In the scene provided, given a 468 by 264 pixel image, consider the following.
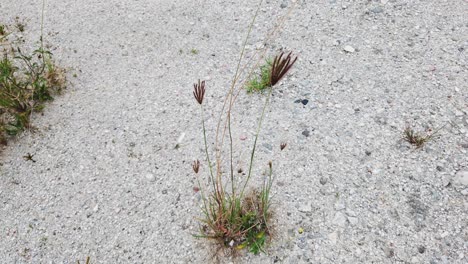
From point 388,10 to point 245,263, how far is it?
9.24 feet

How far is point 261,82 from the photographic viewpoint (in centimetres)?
348

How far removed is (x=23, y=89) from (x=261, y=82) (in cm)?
201

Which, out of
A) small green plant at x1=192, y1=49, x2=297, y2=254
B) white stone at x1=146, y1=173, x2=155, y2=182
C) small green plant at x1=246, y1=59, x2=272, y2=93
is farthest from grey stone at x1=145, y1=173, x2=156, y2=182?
small green plant at x1=246, y1=59, x2=272, y2=93

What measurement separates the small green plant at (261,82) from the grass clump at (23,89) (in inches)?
66.9

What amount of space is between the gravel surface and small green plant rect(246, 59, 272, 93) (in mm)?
86

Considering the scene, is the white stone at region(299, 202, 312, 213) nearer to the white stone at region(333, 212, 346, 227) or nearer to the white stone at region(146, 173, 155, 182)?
the white stone at region(333, 212, 346, 227)

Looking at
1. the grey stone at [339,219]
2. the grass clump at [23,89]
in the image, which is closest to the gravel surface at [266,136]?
the grey stone at [339,219]

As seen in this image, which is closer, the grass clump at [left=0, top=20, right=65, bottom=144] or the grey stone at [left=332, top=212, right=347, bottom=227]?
the grey stone at [left=332, top=212, right=347, bottom=227]

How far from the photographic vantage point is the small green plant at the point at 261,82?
3457mm

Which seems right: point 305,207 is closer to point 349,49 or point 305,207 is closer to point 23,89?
point 349,49

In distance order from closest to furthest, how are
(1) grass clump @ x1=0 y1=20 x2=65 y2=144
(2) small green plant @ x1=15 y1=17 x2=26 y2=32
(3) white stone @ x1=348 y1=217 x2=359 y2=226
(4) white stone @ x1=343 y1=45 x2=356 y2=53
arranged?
(3) white stone @ x1=348 y1=217 x2=359 y2=226 < (1) grass clump @ x1=0 y1=20 x2=65 y2=144 < (4) white stone @ x1=343 y1=45 x2=356 y2=53 < (2) small green plant @ x1=15 y1=17 x2=26 y2=32

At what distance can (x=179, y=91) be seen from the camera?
3592 millimetres

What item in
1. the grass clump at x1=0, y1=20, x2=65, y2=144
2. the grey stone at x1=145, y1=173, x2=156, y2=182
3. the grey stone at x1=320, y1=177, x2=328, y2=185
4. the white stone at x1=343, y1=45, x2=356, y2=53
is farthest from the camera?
the white stone at x1=343, y1=45, x2=356, y2=53

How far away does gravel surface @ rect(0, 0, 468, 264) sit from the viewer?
270 centimetres
